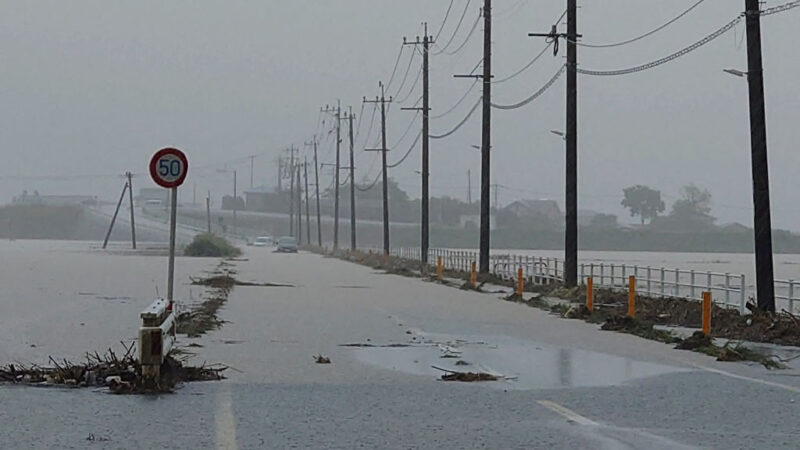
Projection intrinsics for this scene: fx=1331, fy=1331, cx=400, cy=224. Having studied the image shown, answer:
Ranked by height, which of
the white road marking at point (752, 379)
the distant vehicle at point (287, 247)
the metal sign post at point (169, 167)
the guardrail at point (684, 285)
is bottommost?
the white road marking at point (752, 379)

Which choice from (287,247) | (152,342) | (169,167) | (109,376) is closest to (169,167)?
(169,167)

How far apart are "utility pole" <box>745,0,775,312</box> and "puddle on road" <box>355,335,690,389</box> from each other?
535cm

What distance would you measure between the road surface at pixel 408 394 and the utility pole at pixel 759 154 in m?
3.25

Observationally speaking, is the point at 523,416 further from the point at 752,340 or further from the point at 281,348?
the point at 752,340

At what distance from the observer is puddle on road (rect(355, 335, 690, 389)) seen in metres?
16.5

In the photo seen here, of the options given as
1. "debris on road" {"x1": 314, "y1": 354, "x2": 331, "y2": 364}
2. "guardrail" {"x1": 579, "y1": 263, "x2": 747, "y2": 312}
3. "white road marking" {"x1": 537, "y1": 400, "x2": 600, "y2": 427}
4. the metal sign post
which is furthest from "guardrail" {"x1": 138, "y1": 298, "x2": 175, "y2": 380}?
"guardrail" {"x1": 579, "y1": 263, "x2": 747, "y2": 312}

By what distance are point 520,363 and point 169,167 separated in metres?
5.80

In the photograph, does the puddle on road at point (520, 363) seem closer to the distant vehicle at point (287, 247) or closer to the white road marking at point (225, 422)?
the white road marking at point (225, 422)

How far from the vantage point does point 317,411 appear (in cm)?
1331

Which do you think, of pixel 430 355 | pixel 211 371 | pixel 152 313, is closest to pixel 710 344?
pixel 430 355

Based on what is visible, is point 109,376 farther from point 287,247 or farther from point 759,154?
point 287,247

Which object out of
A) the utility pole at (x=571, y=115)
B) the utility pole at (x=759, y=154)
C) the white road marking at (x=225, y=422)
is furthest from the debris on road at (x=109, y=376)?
the utility pole at (x=571, y=115)

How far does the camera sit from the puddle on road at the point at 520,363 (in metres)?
16.5

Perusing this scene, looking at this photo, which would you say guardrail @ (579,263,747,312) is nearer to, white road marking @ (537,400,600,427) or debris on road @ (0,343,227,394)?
A: white road marking @ (537,400,600,427)
